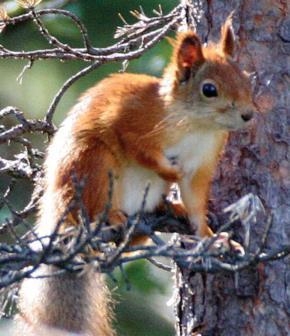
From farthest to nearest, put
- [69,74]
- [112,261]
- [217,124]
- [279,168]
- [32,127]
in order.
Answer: [69,74] → [32,127] → [279,168] → [217,124] → [112,261]

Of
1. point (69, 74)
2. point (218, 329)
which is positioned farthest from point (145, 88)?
point (69, 74)

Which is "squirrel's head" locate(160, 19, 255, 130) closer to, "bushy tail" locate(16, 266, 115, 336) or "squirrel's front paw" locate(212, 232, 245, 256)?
"squirrel's front paw" locate(212, 232, 245, 256)

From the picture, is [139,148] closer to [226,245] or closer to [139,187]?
[139,187]

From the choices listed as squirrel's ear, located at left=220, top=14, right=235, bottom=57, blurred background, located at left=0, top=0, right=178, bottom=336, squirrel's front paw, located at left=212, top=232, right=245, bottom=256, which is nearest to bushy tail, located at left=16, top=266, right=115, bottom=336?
squirrel's front paw, located at left=212, top=232, right=245, bottom=256

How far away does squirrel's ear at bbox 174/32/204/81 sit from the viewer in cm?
387

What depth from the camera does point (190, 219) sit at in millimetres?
4094

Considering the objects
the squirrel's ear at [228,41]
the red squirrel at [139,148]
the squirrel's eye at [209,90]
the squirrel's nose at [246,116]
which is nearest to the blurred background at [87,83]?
the red squirrel at [139,148]

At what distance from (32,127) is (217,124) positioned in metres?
0.92

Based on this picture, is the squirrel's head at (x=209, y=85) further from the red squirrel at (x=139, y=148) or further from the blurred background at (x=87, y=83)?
the blurred background at (x=87, y=83)

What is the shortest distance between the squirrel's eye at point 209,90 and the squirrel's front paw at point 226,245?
452mm

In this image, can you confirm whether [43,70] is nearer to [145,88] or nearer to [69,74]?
[69,74]

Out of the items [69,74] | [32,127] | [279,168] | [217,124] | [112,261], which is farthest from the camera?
[69,74]

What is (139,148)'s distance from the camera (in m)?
4.05

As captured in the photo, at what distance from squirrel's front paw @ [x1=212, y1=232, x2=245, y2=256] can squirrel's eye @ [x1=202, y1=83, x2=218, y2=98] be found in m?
0.45
